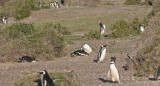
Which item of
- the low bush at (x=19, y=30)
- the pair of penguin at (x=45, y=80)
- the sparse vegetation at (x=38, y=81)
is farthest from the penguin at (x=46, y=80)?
the low bush at (x=19, y=30)

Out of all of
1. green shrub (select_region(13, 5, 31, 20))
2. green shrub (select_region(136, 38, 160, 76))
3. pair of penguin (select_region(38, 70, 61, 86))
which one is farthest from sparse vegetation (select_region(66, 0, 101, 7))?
pair of penguin (select_region(38, 70, 61, 86))

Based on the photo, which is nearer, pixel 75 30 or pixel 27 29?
pixel 27 29

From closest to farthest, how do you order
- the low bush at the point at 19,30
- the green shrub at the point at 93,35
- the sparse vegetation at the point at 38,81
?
the sparse vegetation at the point at 38,81
the low bush at the point at 19,30
the green shrub at the point at 93,35

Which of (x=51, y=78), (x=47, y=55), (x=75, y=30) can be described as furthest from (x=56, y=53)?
(x=75, y=30)

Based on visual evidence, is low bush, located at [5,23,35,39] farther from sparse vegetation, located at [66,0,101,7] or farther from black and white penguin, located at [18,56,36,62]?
sparse vegetation, located at [66,0,101,7]

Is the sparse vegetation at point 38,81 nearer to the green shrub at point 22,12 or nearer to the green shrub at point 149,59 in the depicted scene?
the green shrub at point 149,59

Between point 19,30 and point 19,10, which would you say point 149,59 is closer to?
point 19,30

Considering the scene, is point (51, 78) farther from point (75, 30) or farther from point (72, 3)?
point (72, 3)

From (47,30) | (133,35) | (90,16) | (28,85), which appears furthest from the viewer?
(90,16)

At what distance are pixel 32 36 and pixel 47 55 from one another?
124 cm

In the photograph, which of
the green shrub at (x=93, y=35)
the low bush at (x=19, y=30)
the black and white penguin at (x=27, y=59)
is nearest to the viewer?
the black and white penguin at (x=27, y=59)

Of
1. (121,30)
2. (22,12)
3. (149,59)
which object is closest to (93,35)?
(121,30)

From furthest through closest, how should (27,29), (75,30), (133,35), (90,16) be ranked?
1. (90,16)
2. (75,30)
3. (133,35)
4. (27,29)

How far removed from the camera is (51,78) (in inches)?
436
